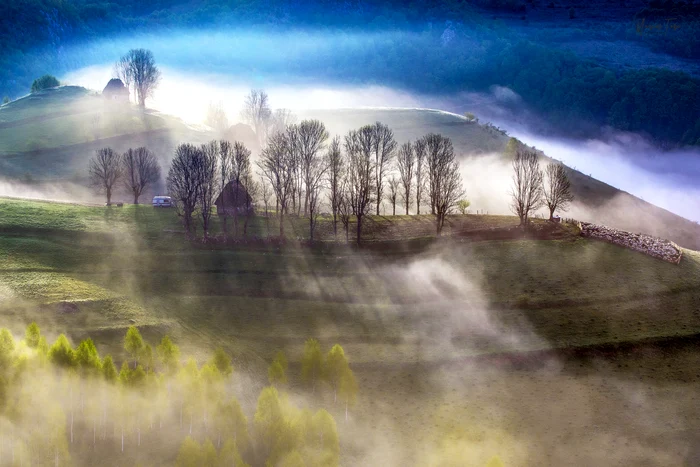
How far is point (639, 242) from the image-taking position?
255 feet

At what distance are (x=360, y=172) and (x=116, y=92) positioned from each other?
324 ft

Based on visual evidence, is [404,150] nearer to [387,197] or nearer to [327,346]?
[387,197]

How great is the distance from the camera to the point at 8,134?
142 meters

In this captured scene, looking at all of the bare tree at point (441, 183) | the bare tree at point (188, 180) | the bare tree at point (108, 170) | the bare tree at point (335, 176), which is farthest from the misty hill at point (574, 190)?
the bare tree at point (108, 170)

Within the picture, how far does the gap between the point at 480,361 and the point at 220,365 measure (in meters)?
24.2

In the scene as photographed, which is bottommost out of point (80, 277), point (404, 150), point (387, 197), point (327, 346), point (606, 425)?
point (606, 425)

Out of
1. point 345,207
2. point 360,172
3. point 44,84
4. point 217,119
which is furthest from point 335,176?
point 44,84

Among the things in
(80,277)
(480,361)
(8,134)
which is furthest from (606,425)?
(8,134)

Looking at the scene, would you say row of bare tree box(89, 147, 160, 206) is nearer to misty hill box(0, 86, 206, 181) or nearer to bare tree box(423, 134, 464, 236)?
misty hill box(0, 86, 206, 181)

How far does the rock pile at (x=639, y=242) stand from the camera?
246 ft

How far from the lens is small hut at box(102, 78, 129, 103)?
534ft

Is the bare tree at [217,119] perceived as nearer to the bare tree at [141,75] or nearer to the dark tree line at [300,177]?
the bare tree at [141,75]

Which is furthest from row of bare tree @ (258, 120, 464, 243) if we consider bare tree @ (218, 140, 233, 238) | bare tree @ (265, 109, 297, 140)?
bare tree @ (265, 109, 297, 140)

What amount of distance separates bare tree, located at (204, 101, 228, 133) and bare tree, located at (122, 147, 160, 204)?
41.9m
